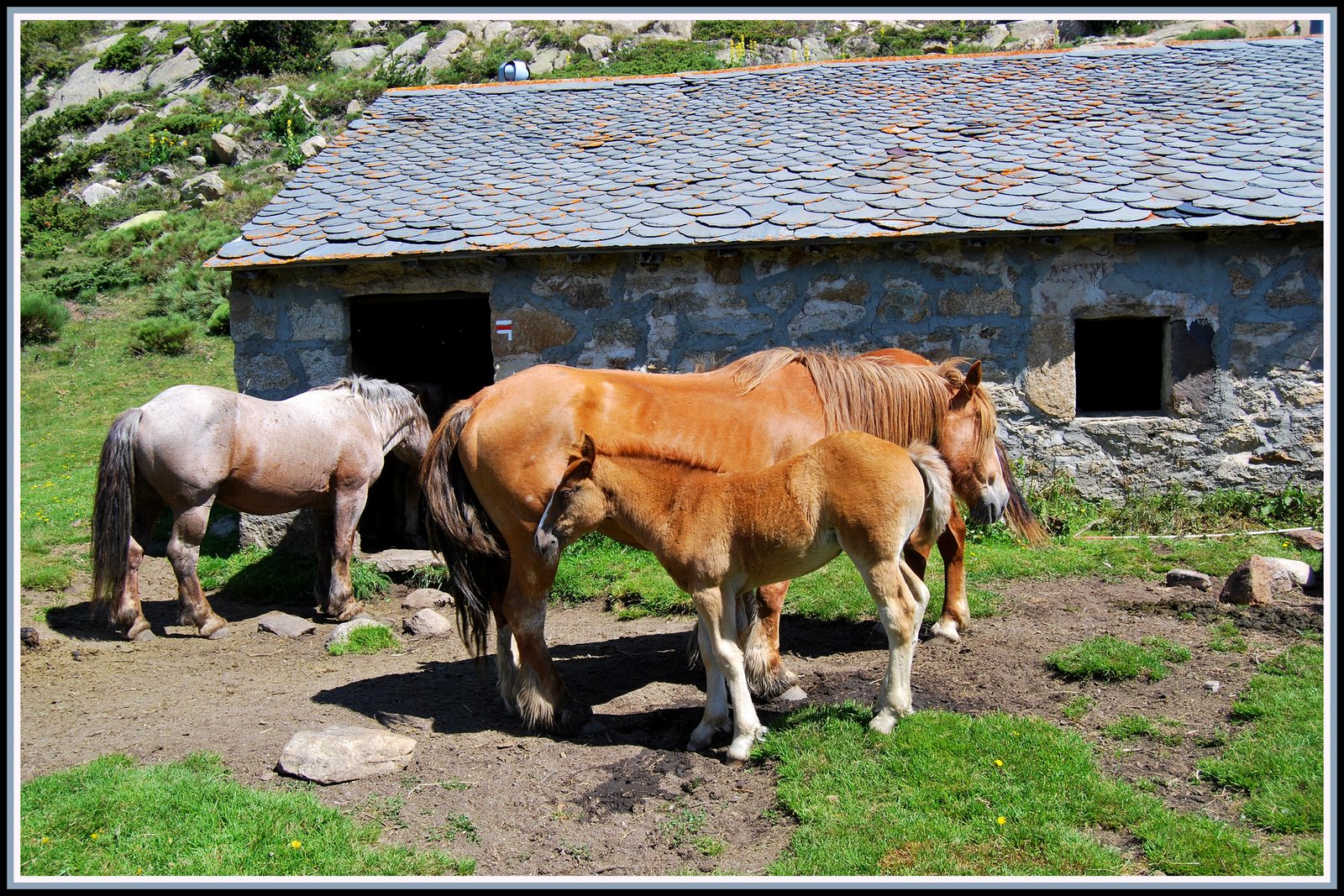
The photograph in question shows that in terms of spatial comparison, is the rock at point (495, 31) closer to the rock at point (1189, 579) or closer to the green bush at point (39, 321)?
the green bush at point (39, 321)

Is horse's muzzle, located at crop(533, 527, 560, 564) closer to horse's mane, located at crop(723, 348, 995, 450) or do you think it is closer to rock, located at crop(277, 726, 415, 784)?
rock, located at crop(277, 726, 415, 784)

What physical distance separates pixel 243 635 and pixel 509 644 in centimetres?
328

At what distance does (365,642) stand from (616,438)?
10.7 ft

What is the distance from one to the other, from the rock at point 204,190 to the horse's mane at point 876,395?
23.2m

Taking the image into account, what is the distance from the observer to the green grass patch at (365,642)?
22.5ft

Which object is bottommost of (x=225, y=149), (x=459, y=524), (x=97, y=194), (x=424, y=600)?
(x=424, y=600)

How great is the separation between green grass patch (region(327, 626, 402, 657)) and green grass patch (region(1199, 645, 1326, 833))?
5361 mm

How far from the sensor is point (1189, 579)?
673 cm

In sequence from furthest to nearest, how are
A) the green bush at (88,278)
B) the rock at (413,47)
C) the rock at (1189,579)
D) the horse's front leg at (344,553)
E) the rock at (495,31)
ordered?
the rock at (495,31) → the rock at (413,47) → the green bush at (88,278) → the horse's front leg at (344,553) → the rock at (1189,579)

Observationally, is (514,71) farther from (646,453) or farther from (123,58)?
(123,58)

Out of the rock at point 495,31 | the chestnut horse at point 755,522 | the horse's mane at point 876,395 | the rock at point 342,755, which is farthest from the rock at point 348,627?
the rock at point 495,31

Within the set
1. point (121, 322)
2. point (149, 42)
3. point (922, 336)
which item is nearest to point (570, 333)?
point (922, 336)

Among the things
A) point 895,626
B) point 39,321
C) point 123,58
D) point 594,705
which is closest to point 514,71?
point 39,321

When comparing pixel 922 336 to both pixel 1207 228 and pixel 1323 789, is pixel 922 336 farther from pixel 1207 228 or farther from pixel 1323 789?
pixel 1323 789
